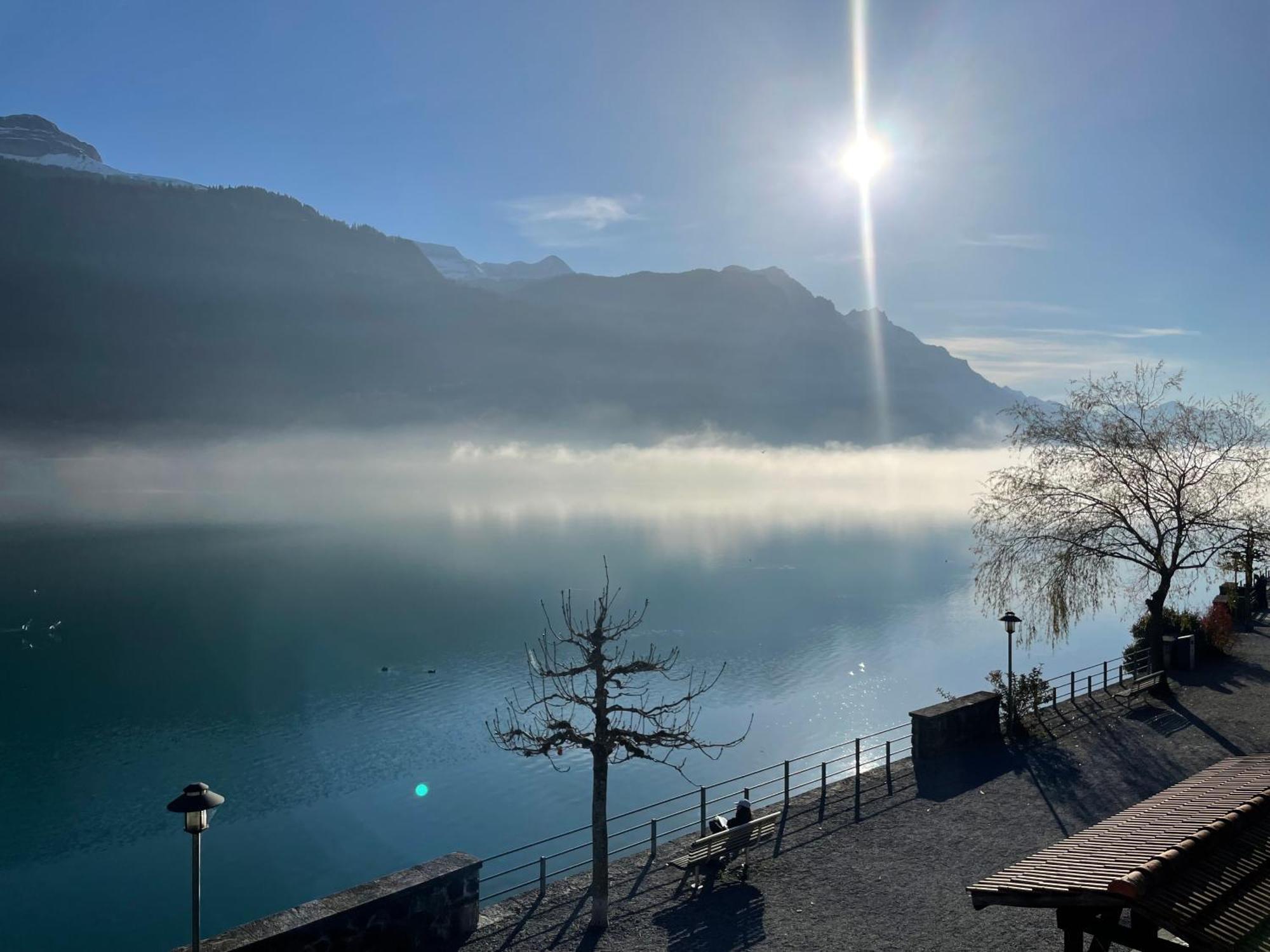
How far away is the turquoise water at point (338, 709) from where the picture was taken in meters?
32.6

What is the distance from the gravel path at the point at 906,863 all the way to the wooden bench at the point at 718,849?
23 cm

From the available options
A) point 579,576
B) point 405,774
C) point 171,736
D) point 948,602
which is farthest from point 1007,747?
point 579,576

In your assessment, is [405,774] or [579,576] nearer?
[405,774]

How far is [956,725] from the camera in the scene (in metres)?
18.5

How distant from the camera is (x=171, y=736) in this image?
50375 mm

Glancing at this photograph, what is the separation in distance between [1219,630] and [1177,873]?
81.5ft

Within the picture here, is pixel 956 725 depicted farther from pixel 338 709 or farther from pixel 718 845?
pixel 338 709

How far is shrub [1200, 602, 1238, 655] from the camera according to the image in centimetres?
2648

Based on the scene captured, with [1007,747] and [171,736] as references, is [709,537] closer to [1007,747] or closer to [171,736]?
[171,736]

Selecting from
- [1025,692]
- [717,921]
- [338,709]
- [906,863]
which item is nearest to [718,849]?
[717,921]

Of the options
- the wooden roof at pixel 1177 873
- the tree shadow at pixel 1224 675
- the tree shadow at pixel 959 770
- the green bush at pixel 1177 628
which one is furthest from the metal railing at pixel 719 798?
the wooden roof at pixel 1177 873

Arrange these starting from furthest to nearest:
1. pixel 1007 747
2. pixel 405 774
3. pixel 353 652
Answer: pixel 353 652, pixel 405 774, pixel 1007 747

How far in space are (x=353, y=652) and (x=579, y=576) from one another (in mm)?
52270

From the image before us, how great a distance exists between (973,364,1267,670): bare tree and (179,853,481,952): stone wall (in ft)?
54.5
